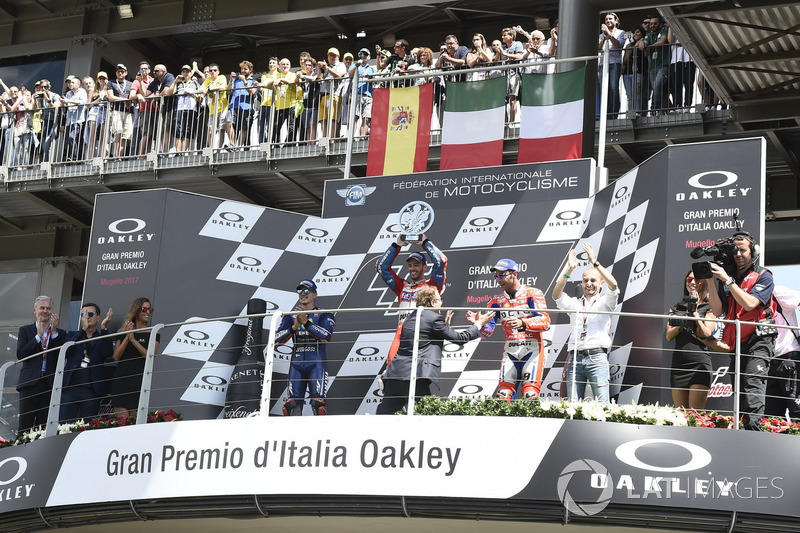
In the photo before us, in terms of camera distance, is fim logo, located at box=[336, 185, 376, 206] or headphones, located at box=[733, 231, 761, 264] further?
fim logo, located at box=[336, 185, 376, 206]

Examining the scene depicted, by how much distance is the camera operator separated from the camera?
36.8ft

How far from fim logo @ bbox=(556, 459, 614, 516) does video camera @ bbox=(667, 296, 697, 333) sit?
1.64 meters

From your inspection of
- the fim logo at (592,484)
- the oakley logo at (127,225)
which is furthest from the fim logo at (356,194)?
the fim logo at (592,484)

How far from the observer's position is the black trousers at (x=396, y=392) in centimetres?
1210

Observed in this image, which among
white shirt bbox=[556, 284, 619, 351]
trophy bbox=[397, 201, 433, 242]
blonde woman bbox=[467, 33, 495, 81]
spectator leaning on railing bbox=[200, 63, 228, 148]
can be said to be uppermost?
blonde woman bbox=[467, 33, 495, 81]

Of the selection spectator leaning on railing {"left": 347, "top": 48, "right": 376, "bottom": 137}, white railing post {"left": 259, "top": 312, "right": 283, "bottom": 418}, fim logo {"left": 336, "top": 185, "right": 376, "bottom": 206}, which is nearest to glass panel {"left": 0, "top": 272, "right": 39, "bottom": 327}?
spectator leaning on railing {"left": 347, "top": 48, "right": 376, "bottom": 137}

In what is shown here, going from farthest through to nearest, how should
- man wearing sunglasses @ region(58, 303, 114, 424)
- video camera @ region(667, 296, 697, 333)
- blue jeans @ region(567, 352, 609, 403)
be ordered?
man wearing sunglasses @ region(58, 303, 114, 424), blue jeans @ region(567, 352, 609, 403), video camera @ region(667, 296, 697, 333)

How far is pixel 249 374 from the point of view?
49.5 ft

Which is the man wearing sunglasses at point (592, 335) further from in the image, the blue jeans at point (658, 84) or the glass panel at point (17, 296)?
the glass panel at point (17, 296)

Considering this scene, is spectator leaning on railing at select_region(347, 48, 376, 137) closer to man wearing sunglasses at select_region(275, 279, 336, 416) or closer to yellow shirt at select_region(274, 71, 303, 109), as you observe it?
yellow shirt at select_region(274, 71, 303, 109)

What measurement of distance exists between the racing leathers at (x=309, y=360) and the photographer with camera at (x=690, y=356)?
3.54 m

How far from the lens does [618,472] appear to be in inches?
433

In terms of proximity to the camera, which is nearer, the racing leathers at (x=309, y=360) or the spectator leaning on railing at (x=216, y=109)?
the racing leathers at (x=309, y=360)

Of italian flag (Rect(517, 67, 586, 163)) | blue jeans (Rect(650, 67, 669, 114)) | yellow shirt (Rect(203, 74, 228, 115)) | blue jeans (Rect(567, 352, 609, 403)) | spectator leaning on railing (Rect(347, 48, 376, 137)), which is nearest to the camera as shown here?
blue jeans (Rect(567, 352, 609, 403))
